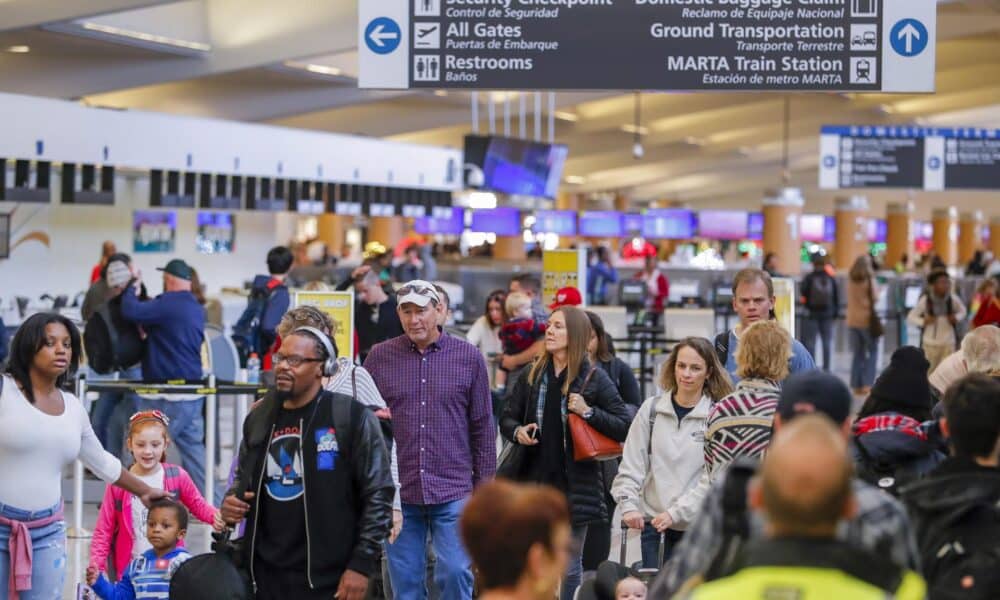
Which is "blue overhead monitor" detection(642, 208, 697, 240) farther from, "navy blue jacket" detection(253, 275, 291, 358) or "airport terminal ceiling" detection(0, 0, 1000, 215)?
"navy blue jacket" detection(253, 275, 291, 358)

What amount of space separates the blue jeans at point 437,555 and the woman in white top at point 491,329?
204 inches

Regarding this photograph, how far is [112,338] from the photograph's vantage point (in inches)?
408

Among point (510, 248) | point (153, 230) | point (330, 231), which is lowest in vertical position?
point (510, 248)

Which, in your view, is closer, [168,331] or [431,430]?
[431,430]

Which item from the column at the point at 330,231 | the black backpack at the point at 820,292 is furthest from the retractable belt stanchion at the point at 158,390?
the column at the point at 330,231

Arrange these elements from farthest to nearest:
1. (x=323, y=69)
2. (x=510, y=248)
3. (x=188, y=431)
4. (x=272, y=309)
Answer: (x=510, y=248), (x=323, y=69), (x=272, y=309), (x=188, y=431)

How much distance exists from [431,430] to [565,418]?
0.69m

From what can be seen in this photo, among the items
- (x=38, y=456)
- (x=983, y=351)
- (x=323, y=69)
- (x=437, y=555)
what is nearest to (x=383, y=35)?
(x=437, y=555)

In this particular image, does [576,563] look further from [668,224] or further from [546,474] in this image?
[668,224]

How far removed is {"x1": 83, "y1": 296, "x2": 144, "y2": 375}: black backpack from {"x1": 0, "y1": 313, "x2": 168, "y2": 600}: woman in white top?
4759mm

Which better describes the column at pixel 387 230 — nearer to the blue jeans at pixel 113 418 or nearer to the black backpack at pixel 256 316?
the black backpack at pixel 256 316

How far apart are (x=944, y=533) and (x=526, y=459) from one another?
3.40m

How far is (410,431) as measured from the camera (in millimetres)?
6617

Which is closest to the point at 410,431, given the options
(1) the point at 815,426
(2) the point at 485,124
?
(1) the point at 815,426
